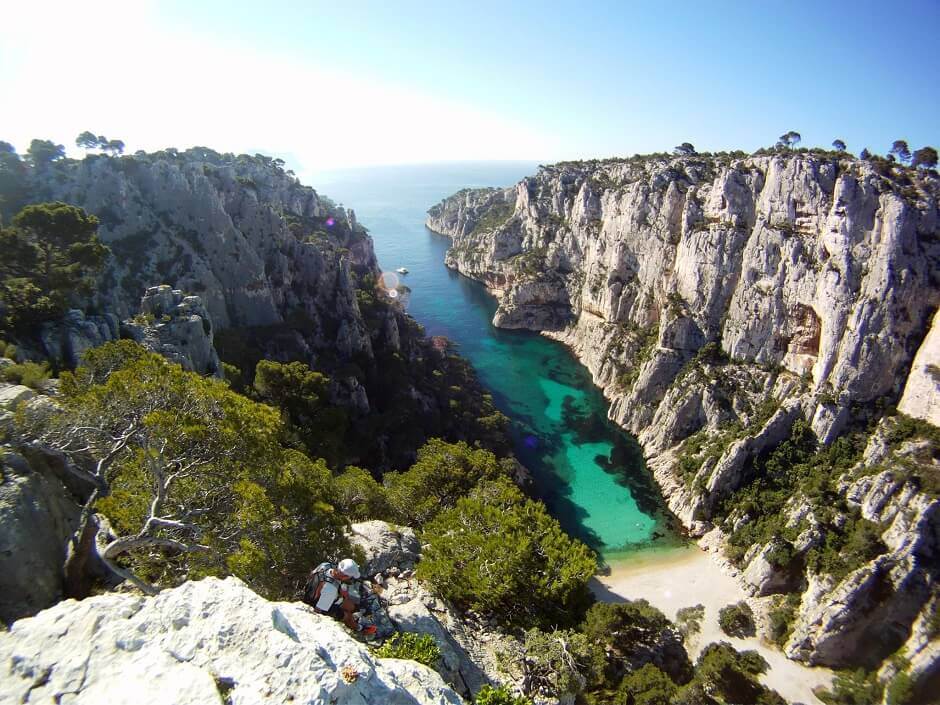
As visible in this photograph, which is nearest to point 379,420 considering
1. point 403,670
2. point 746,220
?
point 403,670

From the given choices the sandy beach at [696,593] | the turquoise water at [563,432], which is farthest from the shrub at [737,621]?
the turquoise water at [563,432]

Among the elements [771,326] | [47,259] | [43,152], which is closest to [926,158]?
[771,326]

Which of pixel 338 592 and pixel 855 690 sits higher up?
pixel 338 592

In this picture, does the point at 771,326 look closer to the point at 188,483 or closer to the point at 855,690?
the point at 855,690

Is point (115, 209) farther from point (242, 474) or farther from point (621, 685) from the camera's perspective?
point (621, 685)

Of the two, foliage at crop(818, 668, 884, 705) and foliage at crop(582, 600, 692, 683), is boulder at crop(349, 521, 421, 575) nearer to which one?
foliage at crop(582, 600, 692, 683)

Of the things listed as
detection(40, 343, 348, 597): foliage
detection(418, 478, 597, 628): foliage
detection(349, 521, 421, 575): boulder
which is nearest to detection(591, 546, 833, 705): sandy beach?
detection(418, 478, 597, 628): foliage

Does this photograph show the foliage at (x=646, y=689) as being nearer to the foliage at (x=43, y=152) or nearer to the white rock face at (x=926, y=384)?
the white rock face at (x=926, y=384)
